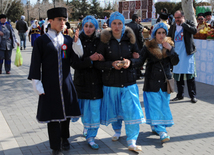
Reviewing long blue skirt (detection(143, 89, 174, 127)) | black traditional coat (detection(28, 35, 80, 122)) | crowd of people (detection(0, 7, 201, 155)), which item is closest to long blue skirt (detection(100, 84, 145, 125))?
crowd of people (detection(0, 7, 201, 155))

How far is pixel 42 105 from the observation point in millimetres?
4078

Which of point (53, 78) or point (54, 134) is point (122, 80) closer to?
point (53, 78)

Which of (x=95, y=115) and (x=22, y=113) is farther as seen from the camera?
(x=22, y=113)

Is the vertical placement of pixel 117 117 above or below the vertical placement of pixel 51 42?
below

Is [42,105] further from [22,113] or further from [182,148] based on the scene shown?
[22,113]

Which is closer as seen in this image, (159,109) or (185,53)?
(159,109)

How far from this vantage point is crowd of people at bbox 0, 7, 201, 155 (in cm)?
407

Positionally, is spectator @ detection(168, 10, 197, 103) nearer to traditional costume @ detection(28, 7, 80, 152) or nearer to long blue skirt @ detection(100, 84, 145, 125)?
long blue skirt @ detection(100, 84, 145, 125)

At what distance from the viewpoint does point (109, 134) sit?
17.1 feet

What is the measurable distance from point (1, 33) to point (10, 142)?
6624mm

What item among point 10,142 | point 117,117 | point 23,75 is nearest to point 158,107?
point 117,117

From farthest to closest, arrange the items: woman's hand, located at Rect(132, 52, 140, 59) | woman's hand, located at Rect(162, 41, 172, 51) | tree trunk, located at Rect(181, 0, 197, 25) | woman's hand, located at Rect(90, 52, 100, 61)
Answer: tree trunk, located at Rect(181, 0, 197, 25) → woman's hand, located at Rect(162, 41, 172, 51) → woman's hand, located at Rect(132, 52, 140, 59) → woman's hand, located at Rect(90, 52, 100, 61)

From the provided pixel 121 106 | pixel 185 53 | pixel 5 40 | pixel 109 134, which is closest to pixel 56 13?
pixel 121 106

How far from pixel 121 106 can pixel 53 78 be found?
1.11 metres
